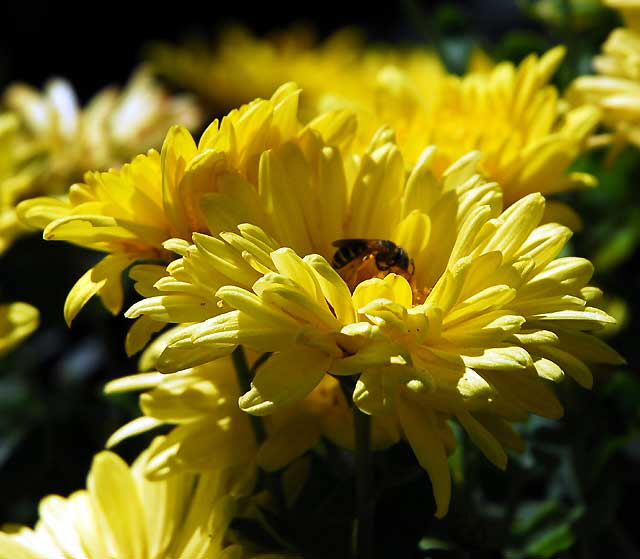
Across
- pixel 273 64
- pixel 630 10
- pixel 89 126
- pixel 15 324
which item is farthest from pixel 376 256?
pixel 273 64

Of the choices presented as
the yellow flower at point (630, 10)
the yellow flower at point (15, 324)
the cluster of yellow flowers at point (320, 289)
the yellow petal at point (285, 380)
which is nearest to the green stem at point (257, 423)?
the cluster of yellow flowers at point (320, 289)

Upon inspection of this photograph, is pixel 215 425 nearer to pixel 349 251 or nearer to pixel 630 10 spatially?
pixel 349 251

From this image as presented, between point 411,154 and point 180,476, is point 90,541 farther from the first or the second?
point 411,154

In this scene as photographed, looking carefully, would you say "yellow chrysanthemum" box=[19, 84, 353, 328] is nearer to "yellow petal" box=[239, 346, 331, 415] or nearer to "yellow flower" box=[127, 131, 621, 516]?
"yellow flower" box=[127, 131, 621, 516]

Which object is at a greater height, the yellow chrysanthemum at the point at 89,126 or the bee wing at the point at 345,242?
the bee wing at the point at 345,242

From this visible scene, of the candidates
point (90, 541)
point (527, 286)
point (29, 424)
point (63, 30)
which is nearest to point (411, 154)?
point (527, 286)

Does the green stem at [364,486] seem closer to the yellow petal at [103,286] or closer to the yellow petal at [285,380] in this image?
the yellow petal at [285,380]

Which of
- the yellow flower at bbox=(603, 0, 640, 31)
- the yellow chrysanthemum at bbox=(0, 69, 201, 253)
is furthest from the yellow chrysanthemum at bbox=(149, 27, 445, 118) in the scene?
the yellow flower at bbox=(603, 0, 640, 31)
